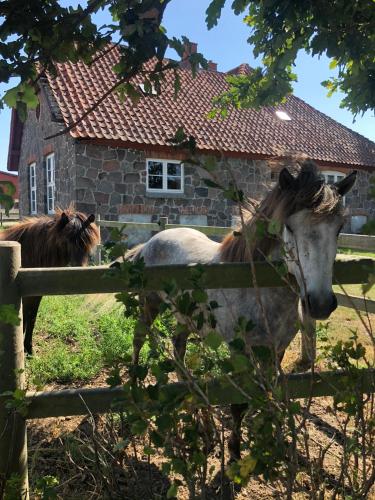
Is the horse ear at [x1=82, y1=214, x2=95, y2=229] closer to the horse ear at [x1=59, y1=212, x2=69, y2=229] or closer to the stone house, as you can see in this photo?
the horse ear at [x1=59, y1=212, x2=69, y2=229]

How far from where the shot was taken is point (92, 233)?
4496mm

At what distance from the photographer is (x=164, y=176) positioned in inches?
494

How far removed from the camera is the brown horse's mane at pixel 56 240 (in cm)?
438

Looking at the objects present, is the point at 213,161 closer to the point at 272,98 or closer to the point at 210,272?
the point at 210,272

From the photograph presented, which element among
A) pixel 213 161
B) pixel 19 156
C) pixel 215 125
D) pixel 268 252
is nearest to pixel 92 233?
pixel 268 252

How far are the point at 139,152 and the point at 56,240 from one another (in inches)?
319

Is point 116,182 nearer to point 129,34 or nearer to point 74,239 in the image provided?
point 74,239

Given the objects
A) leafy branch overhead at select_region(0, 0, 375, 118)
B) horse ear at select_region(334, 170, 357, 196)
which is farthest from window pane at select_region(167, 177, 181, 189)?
horse ear at select_region(334, 170, 357, 196)

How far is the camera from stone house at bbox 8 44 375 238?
1131 cm

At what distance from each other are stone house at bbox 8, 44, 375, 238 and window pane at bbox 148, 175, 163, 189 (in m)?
0.03

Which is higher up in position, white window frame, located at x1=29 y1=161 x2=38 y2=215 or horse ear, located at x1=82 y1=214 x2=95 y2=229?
white window frame, located at x1=29 y1=161 x2=38 y2=215

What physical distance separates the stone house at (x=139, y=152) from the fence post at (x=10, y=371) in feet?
27.2

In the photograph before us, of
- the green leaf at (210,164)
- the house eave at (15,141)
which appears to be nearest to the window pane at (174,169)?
the house eave at (15,141)

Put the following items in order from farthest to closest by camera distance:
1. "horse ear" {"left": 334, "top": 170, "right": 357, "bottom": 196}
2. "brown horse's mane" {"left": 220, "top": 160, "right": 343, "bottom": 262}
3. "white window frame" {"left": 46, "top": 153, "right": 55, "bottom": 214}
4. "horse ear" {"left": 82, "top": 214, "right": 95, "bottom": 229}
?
"white window frame" {"left": 46, "top": 153, "right": 55, "bottom": 214} → "horse ear" {"left": 82, "top": 214, "right": 95, "bottom": 229} → "horse ear" {"left": 334, "top": 170, "right": 357, "bottom": 196} → "brown horse's mane" {"left": 220, "top": 160, "right": 343, "bottom": 262}
